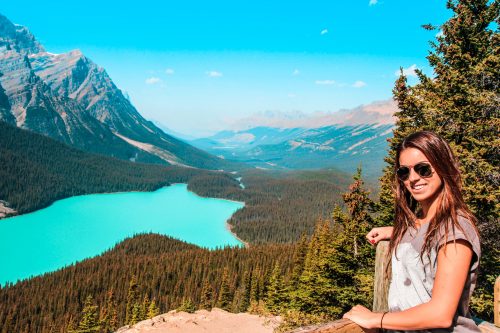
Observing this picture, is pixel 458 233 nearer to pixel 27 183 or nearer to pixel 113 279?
pixel 113 279

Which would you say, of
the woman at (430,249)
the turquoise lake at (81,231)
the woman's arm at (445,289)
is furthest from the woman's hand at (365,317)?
the turquoise lake at (81,231)

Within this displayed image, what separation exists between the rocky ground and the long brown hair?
1912cm

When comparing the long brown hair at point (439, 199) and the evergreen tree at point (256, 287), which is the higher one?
the long brown hair at point (439, 199)

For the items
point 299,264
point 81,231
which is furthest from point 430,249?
point 81,231

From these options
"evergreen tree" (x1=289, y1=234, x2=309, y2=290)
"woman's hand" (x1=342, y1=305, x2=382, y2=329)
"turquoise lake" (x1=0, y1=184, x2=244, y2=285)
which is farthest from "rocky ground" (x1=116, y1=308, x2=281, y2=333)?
"turquoise lake" (x1=0, y1=184, x2=244, y2=285)

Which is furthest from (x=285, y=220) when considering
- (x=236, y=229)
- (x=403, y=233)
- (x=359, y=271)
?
(x=403, y=233)

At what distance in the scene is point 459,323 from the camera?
3189mm

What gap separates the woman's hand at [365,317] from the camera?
10.7 ft

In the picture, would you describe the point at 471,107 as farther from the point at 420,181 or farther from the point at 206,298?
the point at 206,298

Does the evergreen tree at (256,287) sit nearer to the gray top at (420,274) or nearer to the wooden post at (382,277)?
the wooden post at (382,277)

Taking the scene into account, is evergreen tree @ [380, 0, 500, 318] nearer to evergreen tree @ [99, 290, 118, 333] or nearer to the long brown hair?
the long brown hair

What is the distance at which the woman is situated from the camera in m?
2.89

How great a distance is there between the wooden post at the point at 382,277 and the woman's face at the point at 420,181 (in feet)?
2.52

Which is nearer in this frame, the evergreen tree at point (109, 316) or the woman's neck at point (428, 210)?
the woman's neck at point (428, 210)
